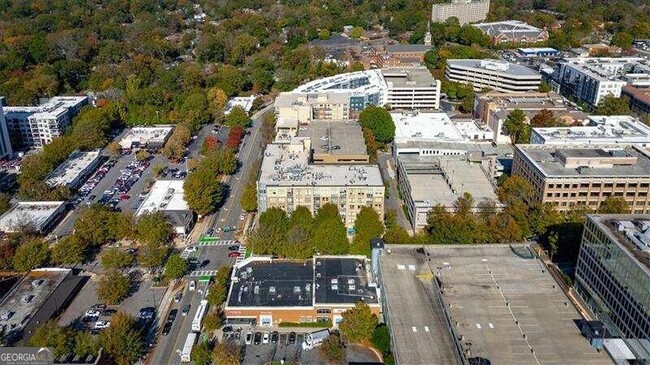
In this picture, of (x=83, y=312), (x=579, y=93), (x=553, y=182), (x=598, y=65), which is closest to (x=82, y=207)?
(x=83, y=312)

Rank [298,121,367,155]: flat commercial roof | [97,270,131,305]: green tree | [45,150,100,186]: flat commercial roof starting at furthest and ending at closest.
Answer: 1. [298,121,367,155]: flat commercial roof
2. [45,150,100,186]: flat commercial roof
3. [97,270,131,305]: green tree

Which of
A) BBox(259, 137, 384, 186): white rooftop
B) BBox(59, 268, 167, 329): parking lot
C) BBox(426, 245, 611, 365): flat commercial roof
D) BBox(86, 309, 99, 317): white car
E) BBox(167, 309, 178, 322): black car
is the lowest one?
BBox(167, 309, 178, 322): black car

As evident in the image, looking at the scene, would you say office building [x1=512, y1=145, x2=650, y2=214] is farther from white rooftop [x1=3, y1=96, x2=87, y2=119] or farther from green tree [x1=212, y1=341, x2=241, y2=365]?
white rooftop [x1=3, y1=96, x2=87, y2=119]

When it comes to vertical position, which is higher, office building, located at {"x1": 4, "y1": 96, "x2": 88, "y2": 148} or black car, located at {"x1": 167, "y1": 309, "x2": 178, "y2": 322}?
office building, located at {"x1": 4, "y1": 96, "x2": 88, "y2": 148}

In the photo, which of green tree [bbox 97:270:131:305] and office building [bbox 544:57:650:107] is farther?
office building [bbox 544:57:650:107]

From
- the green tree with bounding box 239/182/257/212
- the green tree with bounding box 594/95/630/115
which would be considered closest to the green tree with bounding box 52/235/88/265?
the green tree with bounding box 239/182/257/212

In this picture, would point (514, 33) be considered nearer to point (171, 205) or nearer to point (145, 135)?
point (145, 135)

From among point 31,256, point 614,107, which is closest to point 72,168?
point 31,256
